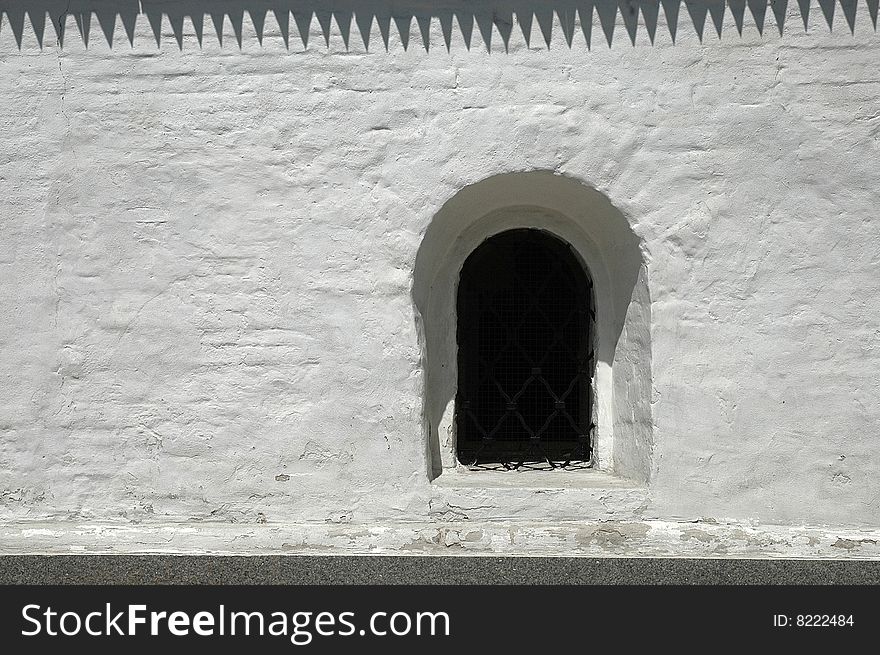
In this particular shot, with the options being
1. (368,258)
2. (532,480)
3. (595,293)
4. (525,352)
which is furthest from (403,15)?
(532,480)

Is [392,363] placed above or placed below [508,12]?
below

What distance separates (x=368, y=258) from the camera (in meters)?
4.68

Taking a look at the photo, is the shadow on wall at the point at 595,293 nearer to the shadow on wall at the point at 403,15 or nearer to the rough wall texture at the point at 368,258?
the rough wall texture at the point at 368,258

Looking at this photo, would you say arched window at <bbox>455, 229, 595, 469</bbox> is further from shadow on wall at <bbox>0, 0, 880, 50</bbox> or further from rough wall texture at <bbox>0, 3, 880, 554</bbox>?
shadow on wall at <bbox>0, 0, 880, 50</bbox>

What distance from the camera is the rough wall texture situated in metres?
4.65

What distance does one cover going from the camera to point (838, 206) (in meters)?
4.64

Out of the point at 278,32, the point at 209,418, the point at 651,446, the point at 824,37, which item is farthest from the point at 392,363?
the point at 824,37

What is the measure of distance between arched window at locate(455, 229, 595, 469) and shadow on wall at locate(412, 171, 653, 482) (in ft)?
0.34

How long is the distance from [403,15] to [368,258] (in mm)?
1280

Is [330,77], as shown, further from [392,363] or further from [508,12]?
[392,363]

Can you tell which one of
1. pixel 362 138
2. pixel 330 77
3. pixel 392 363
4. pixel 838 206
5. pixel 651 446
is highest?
pixel 330 77

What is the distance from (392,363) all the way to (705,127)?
6.63 feet

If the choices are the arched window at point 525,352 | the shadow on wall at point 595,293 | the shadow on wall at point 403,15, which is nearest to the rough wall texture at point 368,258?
the shadow on wall at point 403,15

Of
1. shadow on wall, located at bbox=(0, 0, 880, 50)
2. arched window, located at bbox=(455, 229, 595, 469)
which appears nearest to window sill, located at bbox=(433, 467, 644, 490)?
arched window, located at bbox=(455, 229, 595, 469)
